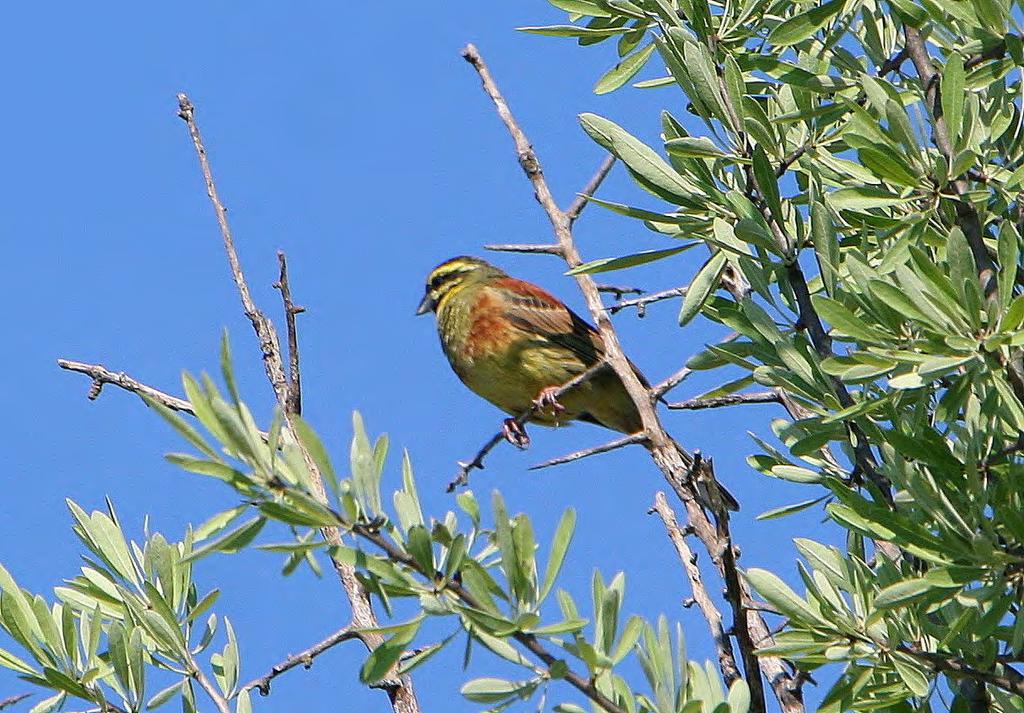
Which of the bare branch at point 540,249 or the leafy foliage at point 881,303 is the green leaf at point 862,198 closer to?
the leafy foliage at point 881,303

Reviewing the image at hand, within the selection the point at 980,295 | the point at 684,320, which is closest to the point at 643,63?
the point at 684,320

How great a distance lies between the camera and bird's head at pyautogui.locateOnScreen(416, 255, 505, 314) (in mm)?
8445

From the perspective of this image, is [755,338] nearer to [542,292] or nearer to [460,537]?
[460,537]

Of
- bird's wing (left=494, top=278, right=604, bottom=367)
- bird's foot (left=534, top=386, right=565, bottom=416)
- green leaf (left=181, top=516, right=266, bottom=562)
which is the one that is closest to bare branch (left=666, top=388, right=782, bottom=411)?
green leaf (left=181, top=516, right=266, bottom=562)

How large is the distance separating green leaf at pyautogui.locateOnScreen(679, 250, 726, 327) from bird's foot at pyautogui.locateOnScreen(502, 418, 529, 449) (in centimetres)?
419

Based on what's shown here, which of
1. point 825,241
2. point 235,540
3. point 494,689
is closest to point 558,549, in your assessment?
point 494,689

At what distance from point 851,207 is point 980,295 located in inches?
19.3

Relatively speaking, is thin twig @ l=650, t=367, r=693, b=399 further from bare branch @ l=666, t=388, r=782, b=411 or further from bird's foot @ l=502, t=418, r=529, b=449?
bird's foot @ l=502, t=418, r=529, b=449

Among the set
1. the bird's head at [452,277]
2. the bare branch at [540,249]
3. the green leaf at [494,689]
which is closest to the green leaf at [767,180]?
the green leaf at [494,689]

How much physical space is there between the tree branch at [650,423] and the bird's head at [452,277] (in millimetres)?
3878

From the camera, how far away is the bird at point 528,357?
728 cm

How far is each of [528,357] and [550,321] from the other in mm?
343

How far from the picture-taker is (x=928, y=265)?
2270 mm

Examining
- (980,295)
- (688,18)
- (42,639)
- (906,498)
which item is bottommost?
(906,498)
